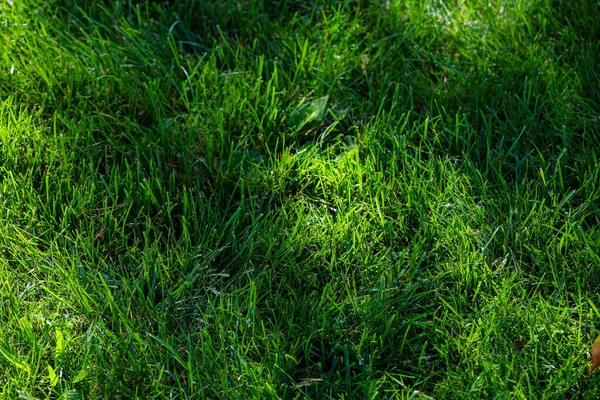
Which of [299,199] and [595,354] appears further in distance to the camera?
[299,199]

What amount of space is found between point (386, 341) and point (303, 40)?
1.37 metres

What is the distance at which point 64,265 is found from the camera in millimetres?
2465

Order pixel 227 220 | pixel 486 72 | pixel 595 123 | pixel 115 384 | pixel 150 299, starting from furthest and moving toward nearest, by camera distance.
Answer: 1. pixel 486 72
2. pixel 595 123
3. pixel 227 220
4. pixel 150 299
5. pixel 115 384

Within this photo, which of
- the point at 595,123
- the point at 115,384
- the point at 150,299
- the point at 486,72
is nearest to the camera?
the point at 115,384

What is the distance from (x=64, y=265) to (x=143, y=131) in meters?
0.63

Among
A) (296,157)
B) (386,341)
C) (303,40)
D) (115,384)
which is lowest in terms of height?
(115,384)

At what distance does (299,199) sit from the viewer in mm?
2691

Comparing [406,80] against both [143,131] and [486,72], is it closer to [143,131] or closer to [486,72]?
[486,72]

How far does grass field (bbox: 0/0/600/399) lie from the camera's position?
2234 mm

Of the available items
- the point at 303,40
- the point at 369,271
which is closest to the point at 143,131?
the point at 303,40

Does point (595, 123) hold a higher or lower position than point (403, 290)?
higher

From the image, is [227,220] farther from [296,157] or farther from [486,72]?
[486,72]

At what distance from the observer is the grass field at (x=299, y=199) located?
2234 mm

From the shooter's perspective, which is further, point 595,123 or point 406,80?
point 406,80
